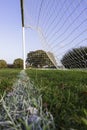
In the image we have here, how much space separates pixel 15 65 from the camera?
45.8 metres

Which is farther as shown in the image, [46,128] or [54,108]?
[54,108]

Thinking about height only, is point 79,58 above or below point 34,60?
below

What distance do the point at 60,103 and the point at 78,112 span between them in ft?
1.33

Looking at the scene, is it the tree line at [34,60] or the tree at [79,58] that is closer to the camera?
the tree at [79,58]

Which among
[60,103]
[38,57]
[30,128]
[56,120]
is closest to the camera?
[30,128]

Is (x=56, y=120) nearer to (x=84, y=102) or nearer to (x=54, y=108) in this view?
(x=54, y=108)

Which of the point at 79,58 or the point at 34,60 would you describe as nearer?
the point at 79,58

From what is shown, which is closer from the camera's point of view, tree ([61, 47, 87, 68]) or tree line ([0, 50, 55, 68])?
tree ([61, 47, 87, 68])

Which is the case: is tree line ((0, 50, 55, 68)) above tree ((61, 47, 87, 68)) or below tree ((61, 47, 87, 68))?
above

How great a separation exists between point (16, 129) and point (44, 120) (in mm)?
213

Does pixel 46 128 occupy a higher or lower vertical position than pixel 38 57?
lower

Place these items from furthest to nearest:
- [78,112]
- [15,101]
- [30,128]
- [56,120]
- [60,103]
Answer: [60,103]
[15,101]
[78,112]
[56,120]
[30,128]

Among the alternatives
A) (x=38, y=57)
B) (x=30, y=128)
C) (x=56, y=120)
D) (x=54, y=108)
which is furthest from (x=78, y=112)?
(x=38, y=57)

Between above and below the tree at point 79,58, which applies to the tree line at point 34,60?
above
